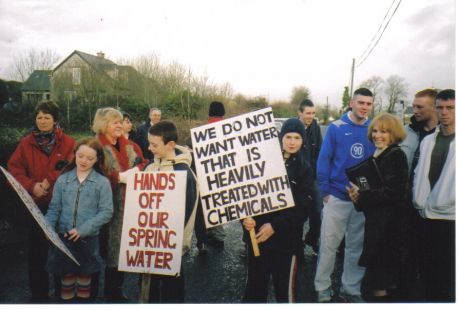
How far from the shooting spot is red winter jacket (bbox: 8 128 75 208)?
120 inches

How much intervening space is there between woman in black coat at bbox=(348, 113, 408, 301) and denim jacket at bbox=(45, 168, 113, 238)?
208 centimetres

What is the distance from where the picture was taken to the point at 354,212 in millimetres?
3322

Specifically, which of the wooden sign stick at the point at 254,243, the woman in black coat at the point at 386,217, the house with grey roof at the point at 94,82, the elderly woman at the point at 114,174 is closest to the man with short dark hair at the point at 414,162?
the woman in black coat at the point at 386,217

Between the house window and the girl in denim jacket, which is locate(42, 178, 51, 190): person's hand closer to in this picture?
the girl in denim jacket

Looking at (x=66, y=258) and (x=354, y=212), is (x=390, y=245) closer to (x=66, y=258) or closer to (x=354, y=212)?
(x=354, y=212)

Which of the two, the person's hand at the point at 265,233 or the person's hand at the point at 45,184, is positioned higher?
the person's hand at the point at 45,184

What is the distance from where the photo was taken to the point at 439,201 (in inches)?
109

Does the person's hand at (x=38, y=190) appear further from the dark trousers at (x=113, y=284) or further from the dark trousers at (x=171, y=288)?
the dark trousers at (x=171, y=288)

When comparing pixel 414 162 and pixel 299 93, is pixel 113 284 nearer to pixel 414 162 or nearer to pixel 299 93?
pixel 414 162

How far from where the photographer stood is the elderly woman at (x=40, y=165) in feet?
10.0

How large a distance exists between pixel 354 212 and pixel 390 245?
0.49 m

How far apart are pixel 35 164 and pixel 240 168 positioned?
176 cm

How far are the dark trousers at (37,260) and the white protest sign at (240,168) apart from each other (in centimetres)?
151
